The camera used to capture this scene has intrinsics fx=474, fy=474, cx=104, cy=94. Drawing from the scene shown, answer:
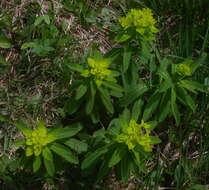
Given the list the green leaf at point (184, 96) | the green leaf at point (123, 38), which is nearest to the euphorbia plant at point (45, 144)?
the green leaf at point (123, 38)

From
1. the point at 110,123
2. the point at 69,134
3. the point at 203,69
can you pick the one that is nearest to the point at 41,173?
the point at 69,134

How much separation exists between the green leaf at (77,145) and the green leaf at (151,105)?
44cm

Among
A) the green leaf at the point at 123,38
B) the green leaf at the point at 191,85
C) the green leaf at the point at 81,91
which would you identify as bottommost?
the green leaf at the point at 81,91

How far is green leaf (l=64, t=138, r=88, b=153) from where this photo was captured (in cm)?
296

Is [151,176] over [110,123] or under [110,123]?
under

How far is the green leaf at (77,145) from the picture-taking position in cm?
296

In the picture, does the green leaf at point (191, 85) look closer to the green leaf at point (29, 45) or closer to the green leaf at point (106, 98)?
the green leaf at point (106, 98)

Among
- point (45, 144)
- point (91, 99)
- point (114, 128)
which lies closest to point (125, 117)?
point (114, 128)

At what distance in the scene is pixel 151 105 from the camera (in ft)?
10.3

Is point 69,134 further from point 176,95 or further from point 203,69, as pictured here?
point 203,69

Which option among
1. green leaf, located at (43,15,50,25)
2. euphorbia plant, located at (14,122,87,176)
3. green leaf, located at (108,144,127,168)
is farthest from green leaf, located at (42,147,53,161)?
green leaf, located at (43,15,50,25)

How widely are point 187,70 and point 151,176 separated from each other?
2.61 feet

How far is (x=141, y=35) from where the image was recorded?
300 cm

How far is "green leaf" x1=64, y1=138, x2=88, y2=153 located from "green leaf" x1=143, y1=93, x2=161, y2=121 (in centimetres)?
44
